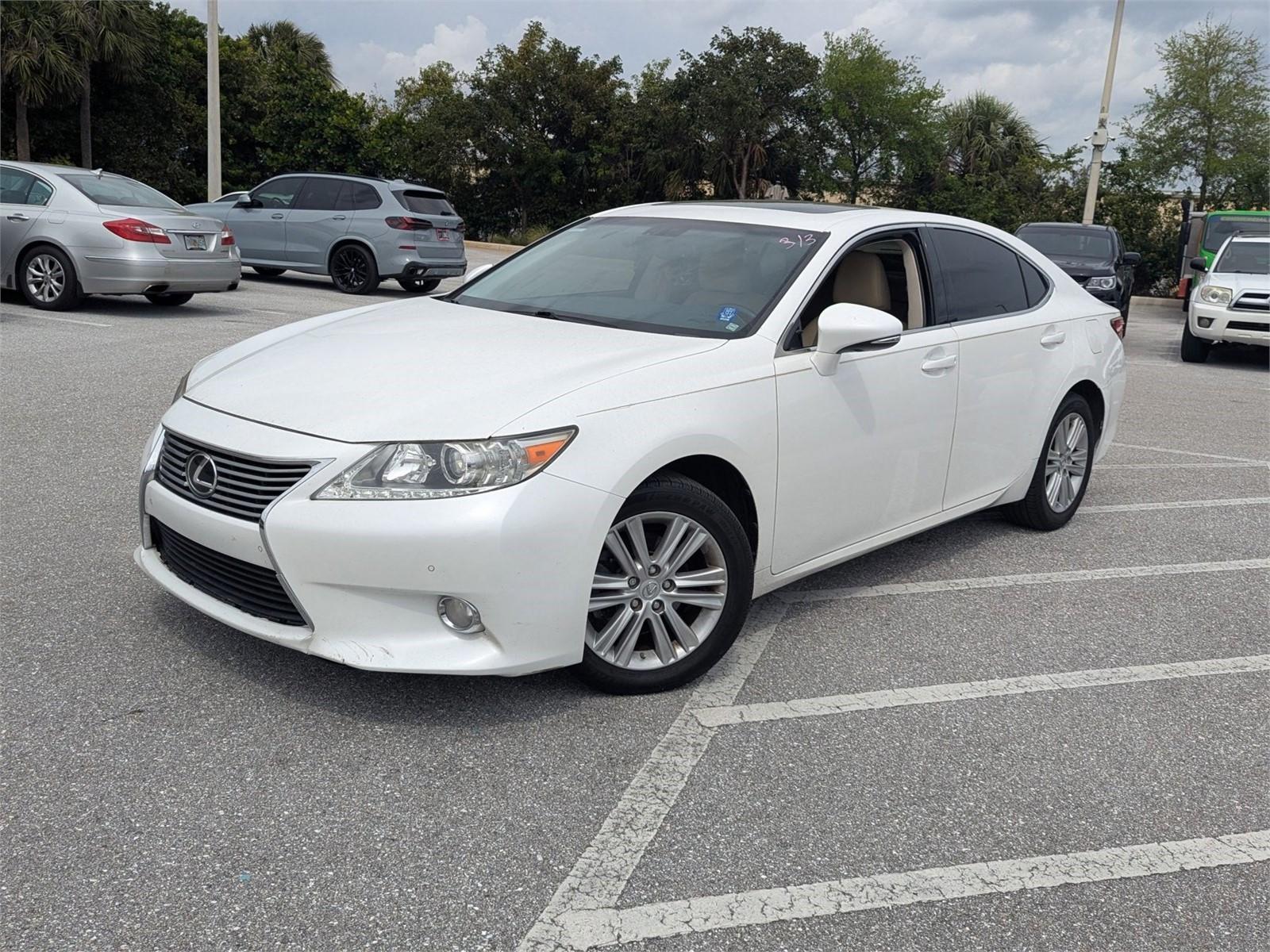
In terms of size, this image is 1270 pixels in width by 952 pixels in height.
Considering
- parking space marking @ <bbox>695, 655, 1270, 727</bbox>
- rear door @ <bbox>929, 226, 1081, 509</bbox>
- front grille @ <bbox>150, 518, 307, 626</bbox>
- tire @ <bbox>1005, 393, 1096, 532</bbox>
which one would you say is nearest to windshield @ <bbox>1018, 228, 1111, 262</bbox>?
tire @ <bbox>1005, 393, 1096, 532</bbox>

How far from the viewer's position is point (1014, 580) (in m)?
5.12

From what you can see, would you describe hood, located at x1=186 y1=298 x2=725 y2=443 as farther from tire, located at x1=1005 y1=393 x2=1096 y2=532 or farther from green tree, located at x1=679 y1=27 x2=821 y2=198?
green tree, located at x1=679 y1=27 x2=821 y2=198

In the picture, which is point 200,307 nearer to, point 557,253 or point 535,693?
point 557,253

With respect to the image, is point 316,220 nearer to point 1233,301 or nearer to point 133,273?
point 133,273

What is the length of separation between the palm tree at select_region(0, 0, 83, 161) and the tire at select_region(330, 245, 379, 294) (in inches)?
699

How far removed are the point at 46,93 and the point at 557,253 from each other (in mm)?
30051

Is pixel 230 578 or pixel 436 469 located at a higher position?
pixel 436 469

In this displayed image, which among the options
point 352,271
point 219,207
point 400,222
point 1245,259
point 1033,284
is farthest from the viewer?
point 219,207

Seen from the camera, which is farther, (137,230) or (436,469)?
(137,230)

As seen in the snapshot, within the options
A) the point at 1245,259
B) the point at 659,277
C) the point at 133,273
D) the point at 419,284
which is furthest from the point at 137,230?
the point at 1245,259

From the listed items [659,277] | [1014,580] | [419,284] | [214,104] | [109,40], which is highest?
[109,40]

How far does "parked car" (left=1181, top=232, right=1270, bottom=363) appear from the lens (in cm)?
1426

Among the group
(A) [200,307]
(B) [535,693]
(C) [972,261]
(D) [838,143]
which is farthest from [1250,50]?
(B) [535,693]

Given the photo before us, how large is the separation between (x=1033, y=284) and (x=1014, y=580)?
4.90ft
